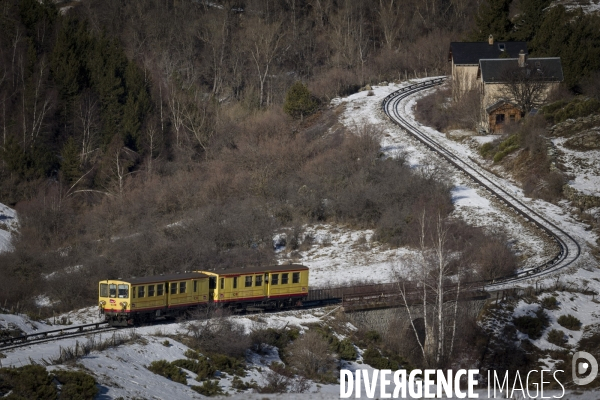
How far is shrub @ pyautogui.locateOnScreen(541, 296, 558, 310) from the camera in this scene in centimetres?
4191

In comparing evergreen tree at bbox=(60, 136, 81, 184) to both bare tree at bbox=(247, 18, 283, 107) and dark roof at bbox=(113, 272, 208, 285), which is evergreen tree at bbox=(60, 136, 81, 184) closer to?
bare tree at bbox=(247, 18, 283, 107)

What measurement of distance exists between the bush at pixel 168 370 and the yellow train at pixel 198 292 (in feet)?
16.3

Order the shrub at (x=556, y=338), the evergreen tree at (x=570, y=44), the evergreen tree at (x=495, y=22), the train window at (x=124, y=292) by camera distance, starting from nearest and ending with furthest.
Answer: the train window at (x=124, y=292)
the shrub at (x=556, y=338)
the evergreen tree at (x=570, y=44)
the evergreen tree at (x=495, y=22)

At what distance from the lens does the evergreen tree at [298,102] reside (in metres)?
77.1

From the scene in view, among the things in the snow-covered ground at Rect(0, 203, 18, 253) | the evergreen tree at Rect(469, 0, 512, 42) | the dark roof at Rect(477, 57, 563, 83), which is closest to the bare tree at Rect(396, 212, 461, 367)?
the snow-covered ground at Rect(0, 203, 18, 253)

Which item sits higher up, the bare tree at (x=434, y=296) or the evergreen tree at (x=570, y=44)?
the evergreen tree at (x=570, y=44)

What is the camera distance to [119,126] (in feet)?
241

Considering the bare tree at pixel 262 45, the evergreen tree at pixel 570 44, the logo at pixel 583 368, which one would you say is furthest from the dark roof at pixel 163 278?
the bare tree at pixel 262 45

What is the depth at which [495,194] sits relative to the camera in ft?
192

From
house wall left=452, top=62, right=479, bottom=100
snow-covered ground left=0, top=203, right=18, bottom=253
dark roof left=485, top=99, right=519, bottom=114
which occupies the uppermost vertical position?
house wall left=452, top=62, right=479, bottom=100

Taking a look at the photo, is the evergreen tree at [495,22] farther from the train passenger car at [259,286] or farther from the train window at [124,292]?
the train window at [124,292]

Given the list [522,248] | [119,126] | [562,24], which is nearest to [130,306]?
[522,248]

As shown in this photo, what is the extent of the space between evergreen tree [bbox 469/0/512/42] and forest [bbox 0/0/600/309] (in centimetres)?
14

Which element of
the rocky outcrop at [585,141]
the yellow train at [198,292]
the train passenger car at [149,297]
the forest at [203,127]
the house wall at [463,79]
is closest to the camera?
the train passenger car at [149,297]
